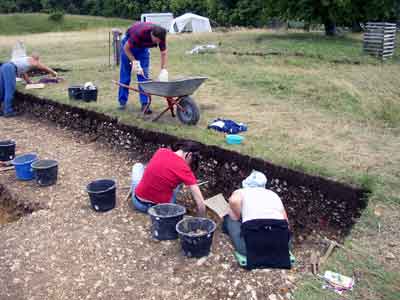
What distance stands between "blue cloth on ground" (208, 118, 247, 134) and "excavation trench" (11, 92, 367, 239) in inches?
27.6

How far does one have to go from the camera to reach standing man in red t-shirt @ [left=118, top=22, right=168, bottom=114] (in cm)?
622

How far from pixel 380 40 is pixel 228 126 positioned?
9.77 m

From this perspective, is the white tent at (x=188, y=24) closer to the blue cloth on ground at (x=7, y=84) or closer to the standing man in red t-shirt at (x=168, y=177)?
the blue cloth on ground at (x=7, y=84)

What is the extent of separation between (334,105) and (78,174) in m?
4.76

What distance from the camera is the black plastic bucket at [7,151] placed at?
5871mm

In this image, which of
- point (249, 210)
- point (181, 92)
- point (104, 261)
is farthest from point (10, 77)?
point (249, 210)

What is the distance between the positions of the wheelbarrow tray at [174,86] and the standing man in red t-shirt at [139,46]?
1.58 ft

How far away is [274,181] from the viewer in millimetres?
4910

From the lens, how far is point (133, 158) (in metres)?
6.13

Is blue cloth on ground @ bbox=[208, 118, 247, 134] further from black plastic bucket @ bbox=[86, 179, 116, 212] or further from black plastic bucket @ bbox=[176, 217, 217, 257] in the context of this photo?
→ black plastic bucket @ bbox=[176, 217, 217, 257]

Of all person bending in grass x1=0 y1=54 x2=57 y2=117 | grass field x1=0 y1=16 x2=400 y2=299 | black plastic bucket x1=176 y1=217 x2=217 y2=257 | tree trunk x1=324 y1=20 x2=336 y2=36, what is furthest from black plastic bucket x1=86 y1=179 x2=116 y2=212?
tree trunk x1=324 y1=20 x2=336 y2=36

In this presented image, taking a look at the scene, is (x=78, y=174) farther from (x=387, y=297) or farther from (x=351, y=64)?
(x=351, y=64)

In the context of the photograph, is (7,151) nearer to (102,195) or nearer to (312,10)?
(102,195)

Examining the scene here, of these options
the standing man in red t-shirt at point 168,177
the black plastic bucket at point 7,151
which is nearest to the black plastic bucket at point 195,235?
the standing man in red t-shirt at point 168,177
